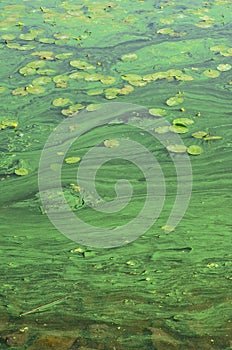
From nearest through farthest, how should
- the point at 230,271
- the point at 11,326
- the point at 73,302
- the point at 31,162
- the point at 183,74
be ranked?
the point at 11,326, the point at 73,302, the point at 230,271, the point at 31,162, the point at 183,74

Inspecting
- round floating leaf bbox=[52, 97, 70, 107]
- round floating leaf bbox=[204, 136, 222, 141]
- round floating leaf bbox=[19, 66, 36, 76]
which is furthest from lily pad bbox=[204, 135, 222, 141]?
round floating leaf bbox=[19, 66, 36, 76]

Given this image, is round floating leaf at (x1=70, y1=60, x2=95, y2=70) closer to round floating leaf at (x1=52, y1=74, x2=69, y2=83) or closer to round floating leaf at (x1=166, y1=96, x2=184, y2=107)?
round floating leaf at (x1=52, y1=74, x2=69, y2=83)

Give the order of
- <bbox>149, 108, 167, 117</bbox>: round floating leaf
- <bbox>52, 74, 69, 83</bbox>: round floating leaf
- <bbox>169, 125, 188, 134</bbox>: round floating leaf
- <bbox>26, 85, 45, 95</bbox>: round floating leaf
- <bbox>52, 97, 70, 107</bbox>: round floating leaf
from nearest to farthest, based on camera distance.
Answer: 1. <bbox>169, 125, 188, 134</bbox>: round floating leaf
2. <bbox>149, 108, 167, 117</bbox>: round floating leaf
3. <bbox>52, 97, 70, 107</bbox>: round floating leaf
4. <bbox>26, 85, 45, 95</bbox>: round floating leaf
5. <bbox>52, 74, 69, 83</bbox>: round floating leaf

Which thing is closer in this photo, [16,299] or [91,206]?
[16,299]

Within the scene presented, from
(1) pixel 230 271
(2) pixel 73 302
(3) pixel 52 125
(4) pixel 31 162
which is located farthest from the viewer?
(3) pixel 52 125

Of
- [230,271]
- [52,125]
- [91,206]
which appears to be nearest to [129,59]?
[52,125]

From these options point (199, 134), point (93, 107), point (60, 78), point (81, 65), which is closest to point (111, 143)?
point (93, 107)

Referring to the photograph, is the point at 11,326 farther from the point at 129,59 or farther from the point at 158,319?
the point at 129,59
